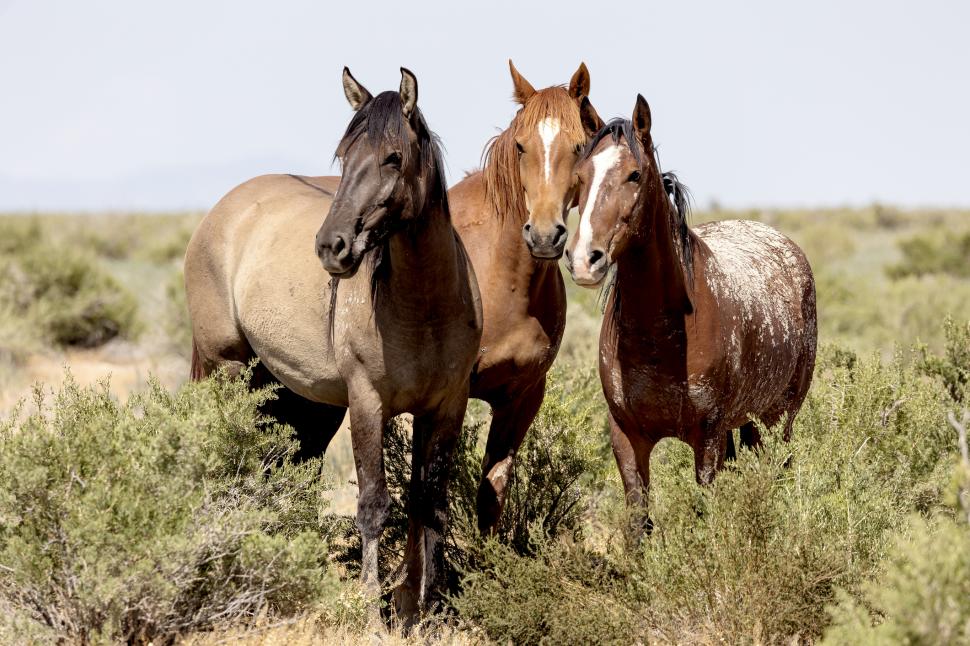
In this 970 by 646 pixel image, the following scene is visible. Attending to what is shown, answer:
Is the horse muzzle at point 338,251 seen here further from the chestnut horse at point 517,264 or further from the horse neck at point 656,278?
the horse neck at point 656,278

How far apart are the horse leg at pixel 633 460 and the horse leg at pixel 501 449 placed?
19.0 inches

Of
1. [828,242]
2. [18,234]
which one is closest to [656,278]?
[18,234]

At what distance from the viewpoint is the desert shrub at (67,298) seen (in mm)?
13703

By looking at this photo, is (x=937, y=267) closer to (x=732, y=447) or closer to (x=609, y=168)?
(x=732, y=447)

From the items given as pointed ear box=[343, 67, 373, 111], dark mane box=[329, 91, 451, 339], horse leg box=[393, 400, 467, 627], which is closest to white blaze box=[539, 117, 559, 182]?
dark mane box=[329, 91, 451, 339]

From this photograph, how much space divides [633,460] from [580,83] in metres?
1.89

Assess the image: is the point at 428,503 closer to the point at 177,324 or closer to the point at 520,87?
the point at 520,87

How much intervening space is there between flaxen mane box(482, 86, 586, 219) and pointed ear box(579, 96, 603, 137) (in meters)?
0.05

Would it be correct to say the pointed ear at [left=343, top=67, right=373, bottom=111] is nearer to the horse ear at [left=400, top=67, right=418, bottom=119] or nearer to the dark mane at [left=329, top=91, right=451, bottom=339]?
the dark mane at [left=329, top=91, right=451, bottom=339]

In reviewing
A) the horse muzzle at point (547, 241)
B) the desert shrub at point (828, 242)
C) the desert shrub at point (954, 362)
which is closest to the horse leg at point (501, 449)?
the horse muzzle at point (547, 241)

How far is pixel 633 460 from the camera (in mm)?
4902

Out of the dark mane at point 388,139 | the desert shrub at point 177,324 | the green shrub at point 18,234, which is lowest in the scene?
the desert shrub at point 177,324

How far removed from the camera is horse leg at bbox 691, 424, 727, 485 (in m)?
4.69

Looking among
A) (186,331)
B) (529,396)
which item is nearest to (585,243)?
(529,396)
